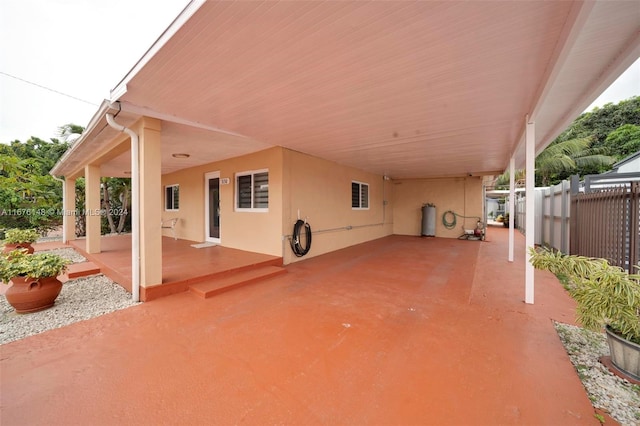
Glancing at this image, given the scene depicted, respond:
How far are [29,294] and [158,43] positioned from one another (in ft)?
10.7

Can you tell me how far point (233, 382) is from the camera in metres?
1.74

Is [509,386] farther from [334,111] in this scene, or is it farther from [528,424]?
[334,111]

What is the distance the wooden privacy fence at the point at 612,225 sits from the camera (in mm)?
2941

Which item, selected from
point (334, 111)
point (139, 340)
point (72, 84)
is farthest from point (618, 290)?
point (72, 84)

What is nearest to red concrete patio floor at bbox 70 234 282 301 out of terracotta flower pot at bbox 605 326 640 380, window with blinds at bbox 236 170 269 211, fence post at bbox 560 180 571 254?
window with blinds at bbox 236 170 269 211

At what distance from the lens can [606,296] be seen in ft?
5.76

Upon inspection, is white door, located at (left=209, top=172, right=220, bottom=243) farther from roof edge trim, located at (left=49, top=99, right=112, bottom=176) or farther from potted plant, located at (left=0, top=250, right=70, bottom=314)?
potted plant, located at (left=0, top=250, right=70, bottom=314)

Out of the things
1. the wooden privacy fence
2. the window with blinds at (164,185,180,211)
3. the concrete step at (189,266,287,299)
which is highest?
the window with blinds at (164,185,180,211)

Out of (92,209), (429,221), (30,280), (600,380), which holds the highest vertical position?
(92,209)

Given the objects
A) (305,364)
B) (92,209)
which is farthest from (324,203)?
(92,209)

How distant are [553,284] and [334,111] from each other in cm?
457

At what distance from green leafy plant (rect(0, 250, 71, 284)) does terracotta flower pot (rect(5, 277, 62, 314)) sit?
0.23ft

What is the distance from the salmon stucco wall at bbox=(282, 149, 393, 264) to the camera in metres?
5.22

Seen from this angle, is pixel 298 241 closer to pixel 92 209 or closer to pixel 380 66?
pixel 380 66
